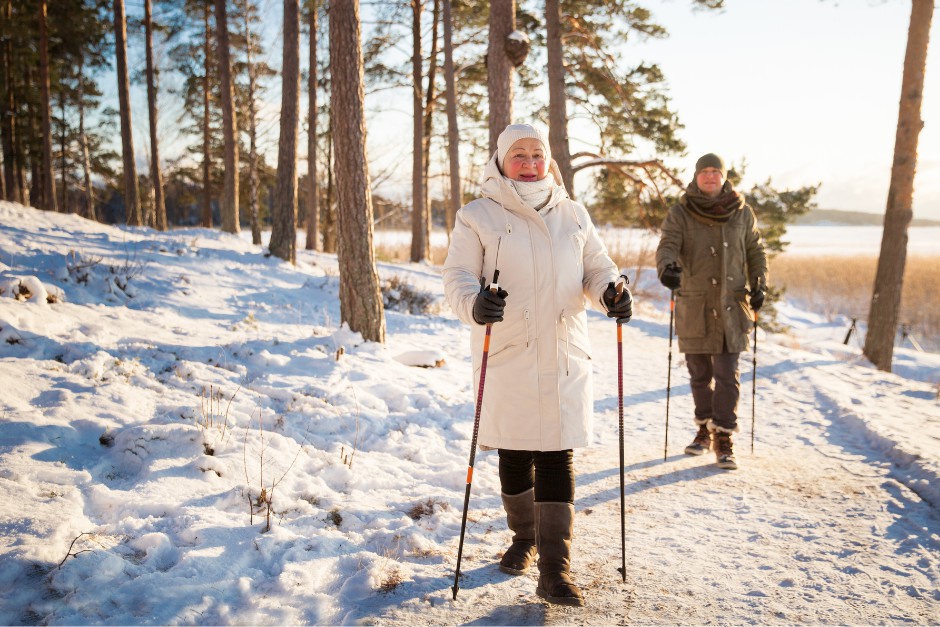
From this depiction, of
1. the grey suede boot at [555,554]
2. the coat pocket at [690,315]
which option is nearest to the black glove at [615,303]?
the grey suede boot at [555,554]

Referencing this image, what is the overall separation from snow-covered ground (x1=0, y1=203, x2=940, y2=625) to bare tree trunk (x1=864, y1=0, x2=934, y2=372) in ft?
9.87

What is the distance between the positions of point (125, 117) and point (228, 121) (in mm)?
3099

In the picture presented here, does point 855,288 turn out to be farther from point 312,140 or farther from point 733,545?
point 733,545

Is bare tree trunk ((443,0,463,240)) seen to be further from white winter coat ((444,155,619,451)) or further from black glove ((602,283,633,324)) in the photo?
black glove ((602,283,633,324))

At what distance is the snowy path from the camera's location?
8.16 feet

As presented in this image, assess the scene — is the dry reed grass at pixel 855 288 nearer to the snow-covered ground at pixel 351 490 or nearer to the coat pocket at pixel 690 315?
the snow-covered ground at pixel 351 490

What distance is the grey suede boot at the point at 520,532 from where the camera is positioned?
280 centimetres

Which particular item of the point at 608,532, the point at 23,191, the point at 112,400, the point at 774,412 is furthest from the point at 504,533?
the point at 23,191

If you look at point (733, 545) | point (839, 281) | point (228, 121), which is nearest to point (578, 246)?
point (733, 545)

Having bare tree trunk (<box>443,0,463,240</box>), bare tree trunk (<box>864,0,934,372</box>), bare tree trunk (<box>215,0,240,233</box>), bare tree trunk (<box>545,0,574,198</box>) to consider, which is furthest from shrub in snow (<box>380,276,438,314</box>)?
bare tree trunk (<box>215,0,240,233</box>)

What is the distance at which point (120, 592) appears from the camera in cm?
225

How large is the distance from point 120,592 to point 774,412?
19.2ft

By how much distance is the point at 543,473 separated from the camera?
2.68 meters

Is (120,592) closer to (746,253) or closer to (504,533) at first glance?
(504,533)
